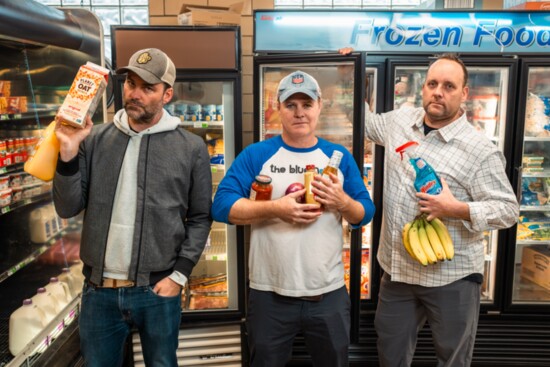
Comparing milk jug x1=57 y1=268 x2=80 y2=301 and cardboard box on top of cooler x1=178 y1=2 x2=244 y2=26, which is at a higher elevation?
cardboard box on top of cooler x1=178 y1=2 x2=244 y2=26

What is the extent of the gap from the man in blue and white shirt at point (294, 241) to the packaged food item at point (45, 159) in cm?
69

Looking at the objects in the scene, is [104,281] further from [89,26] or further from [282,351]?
[89,26]

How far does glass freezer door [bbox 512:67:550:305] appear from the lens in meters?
3.62

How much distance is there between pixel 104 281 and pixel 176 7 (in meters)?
2.93

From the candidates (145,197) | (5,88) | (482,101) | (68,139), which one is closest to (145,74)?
(68,139)

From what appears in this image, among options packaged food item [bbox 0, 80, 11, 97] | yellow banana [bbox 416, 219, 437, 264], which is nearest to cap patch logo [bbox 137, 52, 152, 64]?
packaged food item [bbox 0, 80, 11, 97]

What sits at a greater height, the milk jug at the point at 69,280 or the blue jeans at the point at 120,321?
the blue jeans at the point at 120,321

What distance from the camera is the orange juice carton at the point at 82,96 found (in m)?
1.79

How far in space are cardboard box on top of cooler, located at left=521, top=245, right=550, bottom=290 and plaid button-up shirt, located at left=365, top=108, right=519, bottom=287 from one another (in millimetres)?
1804

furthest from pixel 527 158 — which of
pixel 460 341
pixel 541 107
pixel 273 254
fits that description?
pixel 273 254

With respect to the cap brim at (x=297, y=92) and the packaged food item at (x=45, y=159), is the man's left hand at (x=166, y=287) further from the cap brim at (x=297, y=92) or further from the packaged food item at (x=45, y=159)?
the cap brim at (x=297, y=92)

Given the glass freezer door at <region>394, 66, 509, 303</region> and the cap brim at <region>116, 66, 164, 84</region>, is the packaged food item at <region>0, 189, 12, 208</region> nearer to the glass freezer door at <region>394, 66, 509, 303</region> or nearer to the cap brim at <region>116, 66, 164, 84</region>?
the cap brim at <region>116, 66, 164, 84</region>

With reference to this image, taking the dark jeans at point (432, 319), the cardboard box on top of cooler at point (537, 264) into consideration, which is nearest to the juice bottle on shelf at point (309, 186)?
the dark jeans at point (432, 319)

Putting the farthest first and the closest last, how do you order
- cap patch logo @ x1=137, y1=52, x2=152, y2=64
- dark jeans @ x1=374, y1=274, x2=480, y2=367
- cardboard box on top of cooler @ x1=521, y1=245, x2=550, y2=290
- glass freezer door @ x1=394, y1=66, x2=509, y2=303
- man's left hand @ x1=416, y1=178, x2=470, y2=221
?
cardboard box on top of cooler @ x1=521, y1=245, x2=550, y2=290 → glass freezer door @ x1=394, y1=66, x2=509, y2=303 → dark jeans @ x1=374, y1=274, x2=480, y2=367 → man's left hand @ x1=416, y1=178, x2=470, y2=221 → cap patch logo @ x1=137, y1=52, x2=152, y2=64
